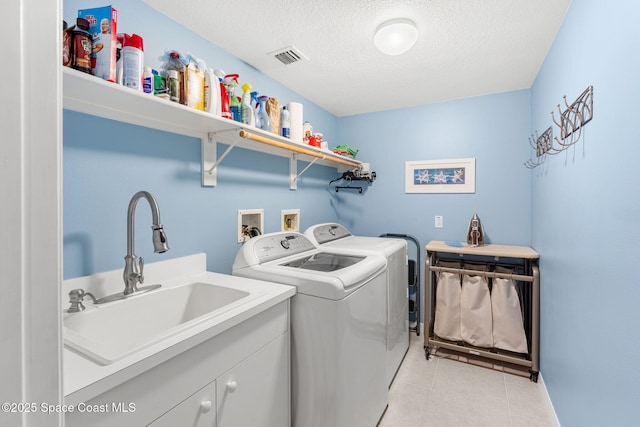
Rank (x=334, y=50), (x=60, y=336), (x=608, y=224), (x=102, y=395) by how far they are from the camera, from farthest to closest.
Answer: (x=334, y=50), (x=608, y=224), (x=102, y=395), (x=60, y=336)

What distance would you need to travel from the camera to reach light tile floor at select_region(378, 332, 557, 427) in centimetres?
179

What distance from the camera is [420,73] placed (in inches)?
87.5

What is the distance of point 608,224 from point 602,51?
2.20ft

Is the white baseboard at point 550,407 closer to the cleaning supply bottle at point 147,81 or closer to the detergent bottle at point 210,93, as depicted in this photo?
the detergent bottle at point 210,93

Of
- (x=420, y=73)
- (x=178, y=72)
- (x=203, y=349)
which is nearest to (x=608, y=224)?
(x=203, y=349)

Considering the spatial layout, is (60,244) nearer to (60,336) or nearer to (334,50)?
(60,336)

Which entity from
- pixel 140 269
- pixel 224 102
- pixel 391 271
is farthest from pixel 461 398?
pixel 224 102

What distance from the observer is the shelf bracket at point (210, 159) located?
1689 millimetres

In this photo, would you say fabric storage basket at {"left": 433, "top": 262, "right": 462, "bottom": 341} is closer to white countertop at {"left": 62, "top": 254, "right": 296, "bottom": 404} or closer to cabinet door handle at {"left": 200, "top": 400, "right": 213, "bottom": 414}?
white countertop at {"left": 62, "top": 254, "right": 296, "bottom": 404}

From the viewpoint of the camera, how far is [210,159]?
172 centimetres

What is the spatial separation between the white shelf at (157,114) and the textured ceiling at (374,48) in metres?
0.60

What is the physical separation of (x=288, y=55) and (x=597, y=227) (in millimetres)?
1930

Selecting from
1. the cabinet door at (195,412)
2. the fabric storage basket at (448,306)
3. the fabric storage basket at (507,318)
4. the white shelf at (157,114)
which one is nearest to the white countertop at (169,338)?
the cabinet door at (195,412)

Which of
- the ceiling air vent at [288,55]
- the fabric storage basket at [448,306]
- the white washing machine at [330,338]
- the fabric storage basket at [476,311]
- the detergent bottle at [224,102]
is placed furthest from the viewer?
the fabric storage basket at [448,306]
